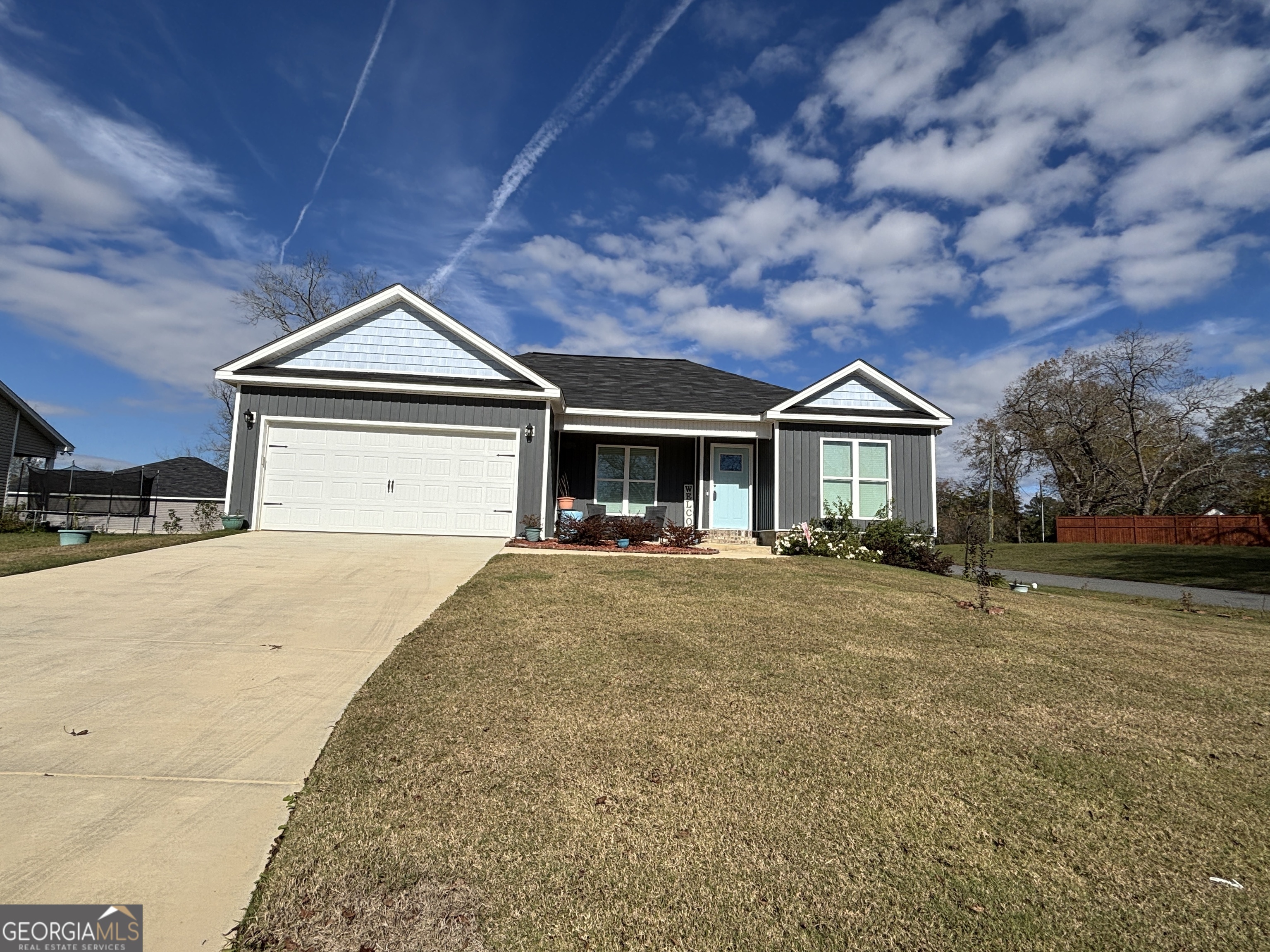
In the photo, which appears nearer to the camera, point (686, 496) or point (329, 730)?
point (329, 730)

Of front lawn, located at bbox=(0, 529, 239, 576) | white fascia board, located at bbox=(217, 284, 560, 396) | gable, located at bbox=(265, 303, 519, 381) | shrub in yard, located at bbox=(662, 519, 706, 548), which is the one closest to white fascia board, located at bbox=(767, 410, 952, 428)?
shrub in yard, located at bbox=(662, 519, 706, 548)

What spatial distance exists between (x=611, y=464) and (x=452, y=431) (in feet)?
15.6

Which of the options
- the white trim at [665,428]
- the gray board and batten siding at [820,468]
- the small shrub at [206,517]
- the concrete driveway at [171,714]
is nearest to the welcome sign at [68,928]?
the concrete driveway at [171,714]

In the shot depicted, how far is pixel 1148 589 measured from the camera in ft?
48.3

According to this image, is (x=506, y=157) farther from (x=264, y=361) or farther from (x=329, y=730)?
(x=329, y=730)

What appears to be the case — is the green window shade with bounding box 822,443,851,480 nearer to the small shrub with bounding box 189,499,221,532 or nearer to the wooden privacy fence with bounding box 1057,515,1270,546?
the small shrub with bounding box 189,499,221,532

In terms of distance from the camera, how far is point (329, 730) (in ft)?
12.6

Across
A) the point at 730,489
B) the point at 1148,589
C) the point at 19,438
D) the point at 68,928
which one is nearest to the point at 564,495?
the point at 730,489

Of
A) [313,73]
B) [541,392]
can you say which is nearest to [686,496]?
[541,392]

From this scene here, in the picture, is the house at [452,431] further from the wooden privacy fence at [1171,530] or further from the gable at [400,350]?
the wooden privacy fence at [1171,530]

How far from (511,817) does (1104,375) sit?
40.2 meters

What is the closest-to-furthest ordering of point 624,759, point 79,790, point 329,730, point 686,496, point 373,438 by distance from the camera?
1. point 79,790
2. point 624,759
3. point 329,730
4. point 373,438
5. point 686,496

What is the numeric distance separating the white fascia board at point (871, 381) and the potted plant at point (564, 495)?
5.09 meters

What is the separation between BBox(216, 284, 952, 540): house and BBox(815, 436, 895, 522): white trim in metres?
0.03
